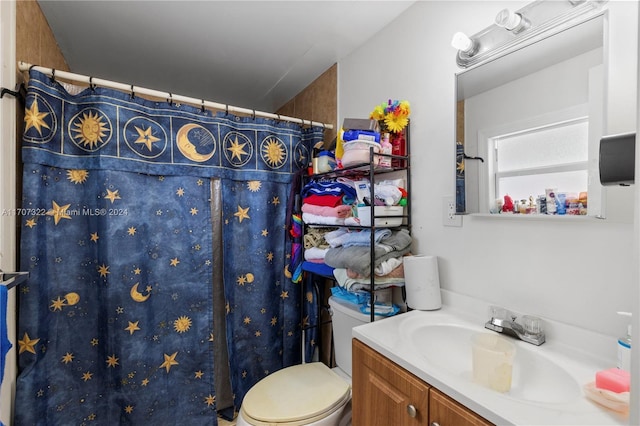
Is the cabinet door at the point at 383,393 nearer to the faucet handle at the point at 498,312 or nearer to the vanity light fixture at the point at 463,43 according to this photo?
the faucet handle at the point at 498,312

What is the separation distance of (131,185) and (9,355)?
33.0 inches

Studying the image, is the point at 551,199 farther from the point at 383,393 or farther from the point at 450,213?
the point at 383,393

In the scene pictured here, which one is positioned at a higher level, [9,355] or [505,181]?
[505,181]

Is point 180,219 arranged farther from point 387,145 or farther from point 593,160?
point 593,160

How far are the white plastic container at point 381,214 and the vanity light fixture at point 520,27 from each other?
65cm

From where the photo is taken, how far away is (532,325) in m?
0.93

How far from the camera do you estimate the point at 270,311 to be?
1843mm

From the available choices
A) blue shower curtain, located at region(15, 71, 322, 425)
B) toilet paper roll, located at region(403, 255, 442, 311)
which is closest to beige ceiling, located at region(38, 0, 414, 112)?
blue shower curtain, located at region(15, 71, 322, 425)

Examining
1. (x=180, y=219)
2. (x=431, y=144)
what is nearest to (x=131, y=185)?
(x=180, y=219)

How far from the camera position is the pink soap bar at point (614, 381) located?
1.99 feet

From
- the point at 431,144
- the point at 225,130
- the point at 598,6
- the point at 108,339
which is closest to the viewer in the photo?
the point at 598,6

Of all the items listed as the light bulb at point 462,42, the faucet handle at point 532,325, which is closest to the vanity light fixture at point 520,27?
the light bulb at point 462,42

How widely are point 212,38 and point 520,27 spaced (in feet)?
5.04

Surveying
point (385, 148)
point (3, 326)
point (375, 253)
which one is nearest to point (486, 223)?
point (375, 253)
